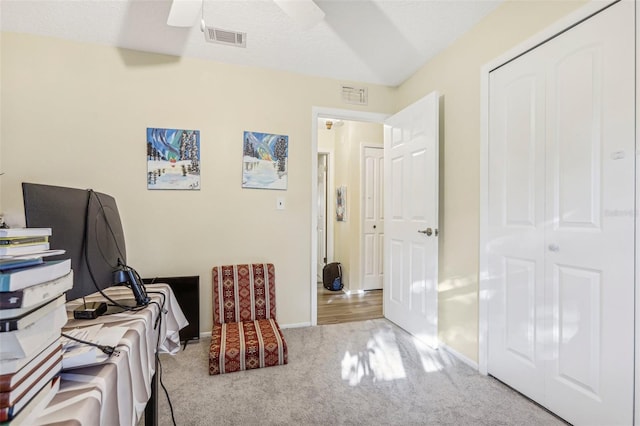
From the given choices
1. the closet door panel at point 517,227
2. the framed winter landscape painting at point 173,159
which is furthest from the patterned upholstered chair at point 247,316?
the closet door panel at point 517,227

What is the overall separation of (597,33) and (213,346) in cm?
282

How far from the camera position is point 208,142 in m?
2.59

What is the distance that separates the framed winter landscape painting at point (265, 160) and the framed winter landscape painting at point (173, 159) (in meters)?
0.42

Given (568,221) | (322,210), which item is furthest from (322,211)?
(568,221)

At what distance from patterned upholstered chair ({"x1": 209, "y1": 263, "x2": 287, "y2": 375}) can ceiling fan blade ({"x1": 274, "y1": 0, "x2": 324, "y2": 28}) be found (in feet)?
6.19

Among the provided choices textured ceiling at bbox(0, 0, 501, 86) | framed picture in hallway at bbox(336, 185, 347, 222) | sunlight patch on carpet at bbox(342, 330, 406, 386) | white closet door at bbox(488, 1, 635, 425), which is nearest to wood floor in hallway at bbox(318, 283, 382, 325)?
sunlight patch on carpet at bbox(342, 330, 406, 386)

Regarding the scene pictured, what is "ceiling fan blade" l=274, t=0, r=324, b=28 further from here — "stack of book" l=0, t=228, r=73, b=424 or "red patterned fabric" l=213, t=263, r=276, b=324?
"red patterned fabric" l=213, t=263, r=276, b=324

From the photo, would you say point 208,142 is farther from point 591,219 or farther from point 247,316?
point 591,219

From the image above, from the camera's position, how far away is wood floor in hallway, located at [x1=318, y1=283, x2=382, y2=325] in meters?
3.07

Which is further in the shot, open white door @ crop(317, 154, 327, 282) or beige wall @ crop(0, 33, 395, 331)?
open white door @ crop(317, 154, 327, 282)

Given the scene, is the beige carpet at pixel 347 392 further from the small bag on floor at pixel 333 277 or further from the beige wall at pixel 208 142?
the small bag on floor at pixel 333 277

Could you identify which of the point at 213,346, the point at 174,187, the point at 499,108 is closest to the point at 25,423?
the point at 213,346

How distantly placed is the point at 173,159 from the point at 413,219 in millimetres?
2157

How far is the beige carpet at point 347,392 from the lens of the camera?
5.07ft
